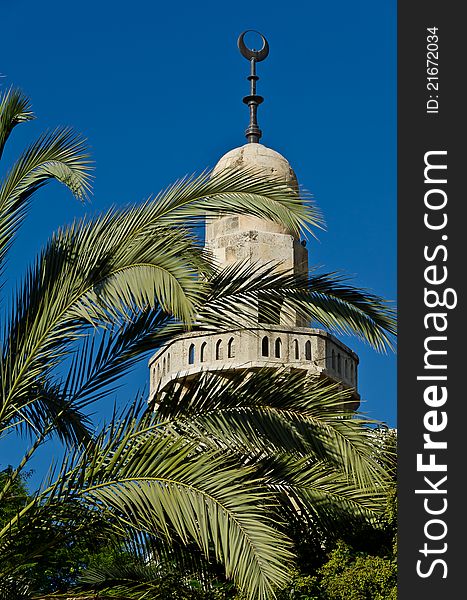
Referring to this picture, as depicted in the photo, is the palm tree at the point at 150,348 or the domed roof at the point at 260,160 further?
the domed roof at the point at 260,160

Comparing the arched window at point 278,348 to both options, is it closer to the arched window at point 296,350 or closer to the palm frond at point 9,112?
the arched window at point 296,350

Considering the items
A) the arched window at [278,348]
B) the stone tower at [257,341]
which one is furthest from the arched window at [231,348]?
the arched window at [278,348]

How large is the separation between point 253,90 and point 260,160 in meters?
1.59

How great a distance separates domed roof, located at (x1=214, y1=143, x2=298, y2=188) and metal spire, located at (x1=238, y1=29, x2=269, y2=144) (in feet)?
1.20

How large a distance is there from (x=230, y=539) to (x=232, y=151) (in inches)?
441

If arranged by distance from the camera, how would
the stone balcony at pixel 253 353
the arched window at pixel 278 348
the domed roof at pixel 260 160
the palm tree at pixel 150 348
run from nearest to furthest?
the palm tree at pixel 150 348, the stone balcony at pixel 253 353, the arched window at pixel 278 348, the domed roof at pixel 260 160

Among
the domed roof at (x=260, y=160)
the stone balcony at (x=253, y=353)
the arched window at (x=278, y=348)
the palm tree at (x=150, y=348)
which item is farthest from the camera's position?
the domed roof at (x=260, y=160)

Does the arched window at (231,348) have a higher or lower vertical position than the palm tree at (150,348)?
higher

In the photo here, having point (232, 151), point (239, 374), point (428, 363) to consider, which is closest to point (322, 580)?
point (239, 374)

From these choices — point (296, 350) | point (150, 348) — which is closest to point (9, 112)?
point (150, 348)

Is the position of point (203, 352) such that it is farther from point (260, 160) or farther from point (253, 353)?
point (260, 160)

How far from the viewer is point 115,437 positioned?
8.66 m

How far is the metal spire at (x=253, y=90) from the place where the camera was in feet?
61.8

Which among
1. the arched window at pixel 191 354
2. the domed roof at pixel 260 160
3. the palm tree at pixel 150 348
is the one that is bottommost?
the palm tree at pixel 150 348
